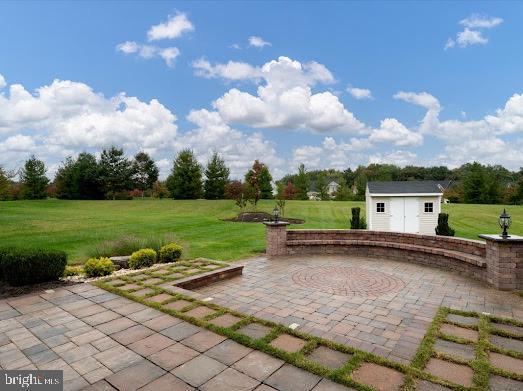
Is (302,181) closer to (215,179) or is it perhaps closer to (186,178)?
(215,179)

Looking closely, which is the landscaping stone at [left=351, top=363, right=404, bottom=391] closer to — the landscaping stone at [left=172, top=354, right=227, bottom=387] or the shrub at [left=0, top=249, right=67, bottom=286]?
the landscaping stone at [left=172, top=354, right=227, bottom=387]

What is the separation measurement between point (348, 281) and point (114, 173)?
38948 millimetres

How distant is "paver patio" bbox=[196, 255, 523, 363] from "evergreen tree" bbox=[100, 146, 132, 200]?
36334 mm

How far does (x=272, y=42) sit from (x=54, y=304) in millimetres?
12076

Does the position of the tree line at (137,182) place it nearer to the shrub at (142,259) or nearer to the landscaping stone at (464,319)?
the shrub at (142,259)

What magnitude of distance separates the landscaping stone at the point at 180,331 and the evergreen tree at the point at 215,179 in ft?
112

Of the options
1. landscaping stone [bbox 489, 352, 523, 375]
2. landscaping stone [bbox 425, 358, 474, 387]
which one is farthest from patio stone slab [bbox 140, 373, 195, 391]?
landscaping stone [bbox 489, 352, 523, 375]

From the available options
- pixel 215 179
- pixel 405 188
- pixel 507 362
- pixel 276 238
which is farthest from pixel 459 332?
pixel 215 179

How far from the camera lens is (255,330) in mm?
3848

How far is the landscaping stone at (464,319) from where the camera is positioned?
4171 mm

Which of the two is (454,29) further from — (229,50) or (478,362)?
(478,362)

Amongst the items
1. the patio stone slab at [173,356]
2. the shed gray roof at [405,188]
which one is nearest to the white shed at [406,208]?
the shed gray roof at [405,188]

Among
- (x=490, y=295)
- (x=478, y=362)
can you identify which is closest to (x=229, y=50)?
(x=490, y=295)

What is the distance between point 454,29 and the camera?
1025 centimetres
